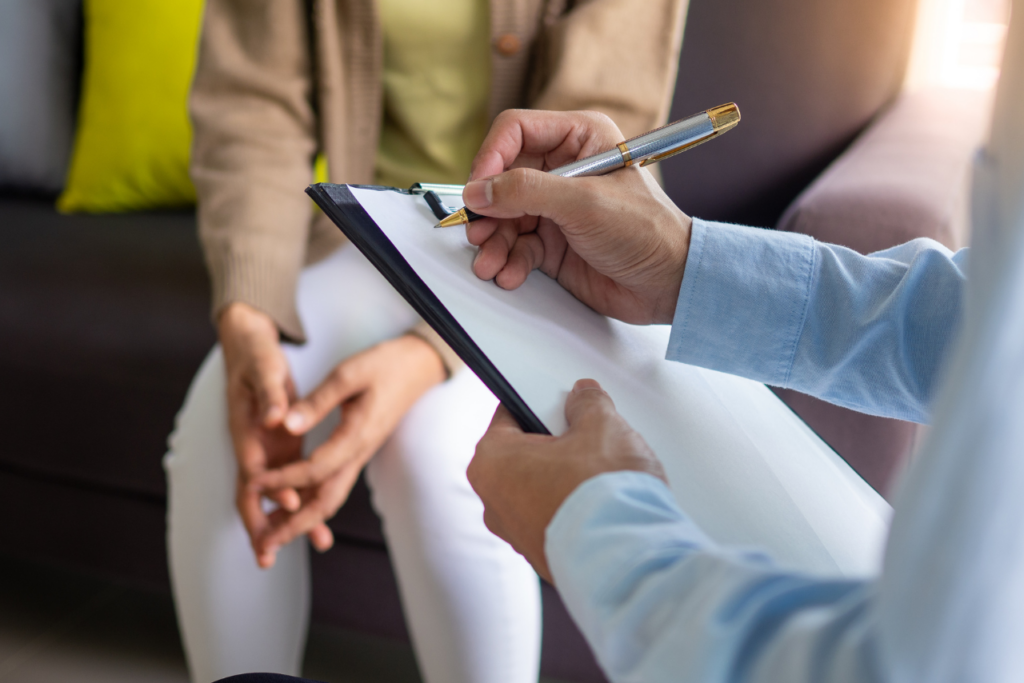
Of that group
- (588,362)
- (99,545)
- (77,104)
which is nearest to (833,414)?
(588,362)

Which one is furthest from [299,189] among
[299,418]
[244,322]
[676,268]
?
[676,268]

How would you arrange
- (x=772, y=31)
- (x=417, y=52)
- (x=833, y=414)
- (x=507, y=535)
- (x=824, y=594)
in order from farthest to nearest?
(x=772, y=31) < (x=417, y=52) < (x=833, y=414) < (x=507, y=535) < (x=824, y=594)

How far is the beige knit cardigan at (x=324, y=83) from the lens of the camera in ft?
2.49

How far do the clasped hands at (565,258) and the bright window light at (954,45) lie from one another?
37.5 inches

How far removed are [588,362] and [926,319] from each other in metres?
0.21

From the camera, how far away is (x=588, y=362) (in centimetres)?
39

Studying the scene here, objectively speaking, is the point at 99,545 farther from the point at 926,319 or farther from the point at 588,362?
the point at 926,319

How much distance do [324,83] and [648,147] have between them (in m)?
0.49

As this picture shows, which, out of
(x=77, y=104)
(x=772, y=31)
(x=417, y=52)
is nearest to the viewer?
(x=417, y=52)

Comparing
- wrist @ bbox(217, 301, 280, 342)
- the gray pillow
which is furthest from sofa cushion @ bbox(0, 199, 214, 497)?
the gray pillow

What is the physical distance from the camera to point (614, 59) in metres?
0.78

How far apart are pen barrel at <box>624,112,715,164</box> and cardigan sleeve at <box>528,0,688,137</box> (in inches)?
13.2

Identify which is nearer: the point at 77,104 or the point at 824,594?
the point at 824,594

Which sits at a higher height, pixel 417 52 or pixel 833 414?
pixel 417 52
